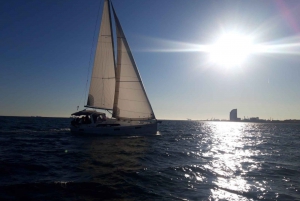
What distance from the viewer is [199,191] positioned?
9.06m

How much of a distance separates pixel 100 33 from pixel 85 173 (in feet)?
80.3

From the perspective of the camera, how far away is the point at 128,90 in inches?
1181

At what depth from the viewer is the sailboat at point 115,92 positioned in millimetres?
29984

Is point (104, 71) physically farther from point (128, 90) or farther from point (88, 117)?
point (88, 117)

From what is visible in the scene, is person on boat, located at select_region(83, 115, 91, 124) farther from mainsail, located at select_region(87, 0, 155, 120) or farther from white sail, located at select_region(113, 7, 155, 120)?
white sail, located at select_region(113, 7, 155, 120)

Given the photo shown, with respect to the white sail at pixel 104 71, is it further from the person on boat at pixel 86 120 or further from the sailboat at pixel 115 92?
the person on boat at pixel 86 120

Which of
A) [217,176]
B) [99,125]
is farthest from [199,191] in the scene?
[99,125]

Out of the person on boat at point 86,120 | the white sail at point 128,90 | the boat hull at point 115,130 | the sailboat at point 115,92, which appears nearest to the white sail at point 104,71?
the sailboat at point 115,92

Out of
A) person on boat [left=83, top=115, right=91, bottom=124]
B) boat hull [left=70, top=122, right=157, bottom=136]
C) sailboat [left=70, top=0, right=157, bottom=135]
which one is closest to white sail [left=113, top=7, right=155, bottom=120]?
sailboat [left=70, top=0, right=157, bottom=135]

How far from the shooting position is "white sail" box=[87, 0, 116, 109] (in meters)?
31.0

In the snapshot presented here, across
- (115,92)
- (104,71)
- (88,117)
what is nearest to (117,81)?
(115,92)

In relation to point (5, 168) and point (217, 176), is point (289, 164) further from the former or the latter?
point (5, 168)

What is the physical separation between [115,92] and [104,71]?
340cm

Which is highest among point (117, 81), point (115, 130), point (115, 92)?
point (117, 81)
